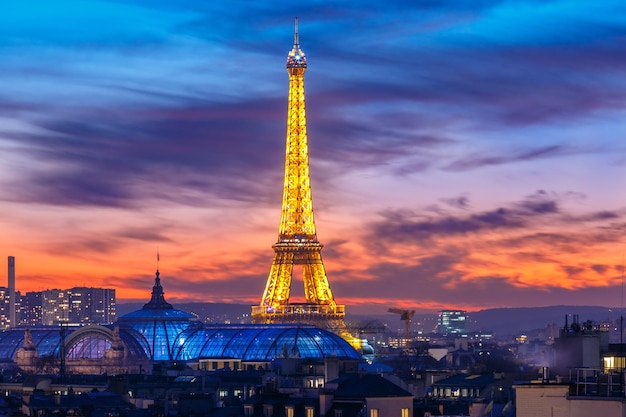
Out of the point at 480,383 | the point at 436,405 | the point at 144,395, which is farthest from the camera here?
the point at 144,395

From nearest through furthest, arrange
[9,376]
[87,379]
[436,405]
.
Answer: [436,405] < [87,379] < [9,376]

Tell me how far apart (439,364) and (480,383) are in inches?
3564

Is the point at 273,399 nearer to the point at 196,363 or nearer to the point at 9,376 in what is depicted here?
the point at 9,376

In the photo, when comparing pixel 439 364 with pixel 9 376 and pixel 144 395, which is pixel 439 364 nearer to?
pixel 9 376

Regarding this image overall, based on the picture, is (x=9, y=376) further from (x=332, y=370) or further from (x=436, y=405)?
(x=436, y=405)

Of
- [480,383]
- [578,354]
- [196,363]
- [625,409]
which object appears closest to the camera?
[625,409]

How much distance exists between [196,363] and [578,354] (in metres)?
146

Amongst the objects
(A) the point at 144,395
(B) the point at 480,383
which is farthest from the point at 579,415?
(A) the point at 144,395

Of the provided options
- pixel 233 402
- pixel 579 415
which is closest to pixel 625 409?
pixel 579 415

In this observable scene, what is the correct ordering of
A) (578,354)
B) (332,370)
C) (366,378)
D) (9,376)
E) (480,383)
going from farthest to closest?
1. (9,376)
2. (332,370)
3. (480,383)
4. (366,378)
5. (578,354)

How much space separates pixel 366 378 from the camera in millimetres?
81375

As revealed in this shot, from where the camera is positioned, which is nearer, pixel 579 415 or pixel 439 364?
pixel 579 415

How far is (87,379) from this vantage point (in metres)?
149

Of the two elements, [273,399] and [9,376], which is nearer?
[273,399]
